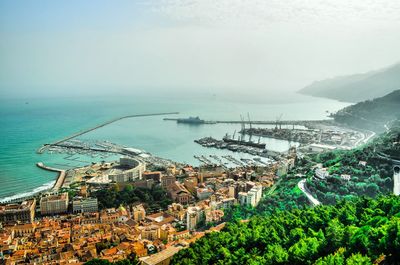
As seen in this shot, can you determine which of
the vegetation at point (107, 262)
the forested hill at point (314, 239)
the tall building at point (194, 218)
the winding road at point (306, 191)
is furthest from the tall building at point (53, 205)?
the winding road at point (306, 191)

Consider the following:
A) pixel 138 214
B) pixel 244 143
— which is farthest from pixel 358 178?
pixel 244 143

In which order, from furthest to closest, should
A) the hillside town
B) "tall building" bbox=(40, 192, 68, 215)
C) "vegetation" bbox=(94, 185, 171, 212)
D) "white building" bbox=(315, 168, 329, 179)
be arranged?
"vegetation" bbox=(94, 185, 171, 212) < "tall building" bbox=(40, 192, 68, 215) < "white building" bbox=(315, 168, 329, 179) < the hillside town

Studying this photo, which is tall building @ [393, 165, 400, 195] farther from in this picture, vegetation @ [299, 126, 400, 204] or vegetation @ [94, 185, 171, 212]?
vegetation @ [94, 185, 171, 212]

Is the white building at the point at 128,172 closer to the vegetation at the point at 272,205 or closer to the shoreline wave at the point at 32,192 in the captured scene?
the shoreline wave at the point at 32,192

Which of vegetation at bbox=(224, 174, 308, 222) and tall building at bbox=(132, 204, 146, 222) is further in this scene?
tall building at bbox=(132, 204, 146, 222)

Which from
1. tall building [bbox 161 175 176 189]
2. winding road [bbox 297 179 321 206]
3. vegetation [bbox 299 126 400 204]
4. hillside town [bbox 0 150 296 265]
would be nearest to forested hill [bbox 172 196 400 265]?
hillside town [bbox 0 150 296 265]

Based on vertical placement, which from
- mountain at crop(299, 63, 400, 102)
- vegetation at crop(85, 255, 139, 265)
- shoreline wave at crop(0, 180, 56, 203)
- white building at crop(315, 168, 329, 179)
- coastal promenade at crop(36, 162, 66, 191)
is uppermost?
mountain at crop(299, 63, 400, 102)

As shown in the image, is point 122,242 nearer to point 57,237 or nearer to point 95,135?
point 57,237
